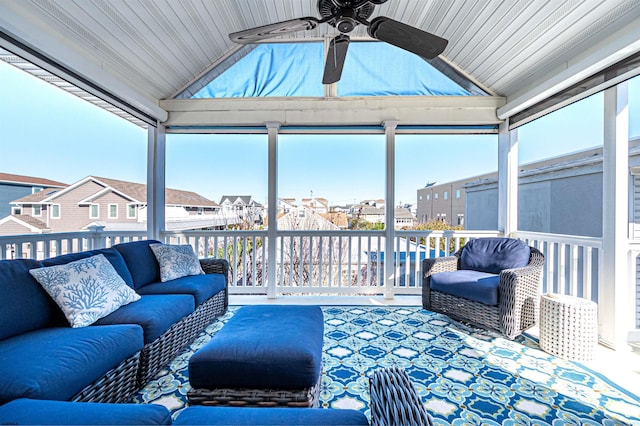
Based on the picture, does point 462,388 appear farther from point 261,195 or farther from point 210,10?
point 210,10

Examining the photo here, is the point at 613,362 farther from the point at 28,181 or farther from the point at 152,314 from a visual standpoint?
the point at 28,181

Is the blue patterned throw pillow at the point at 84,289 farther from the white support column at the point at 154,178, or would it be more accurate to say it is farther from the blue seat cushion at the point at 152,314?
the white support column at the point at 154,178

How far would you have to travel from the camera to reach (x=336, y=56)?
2330 millimetres

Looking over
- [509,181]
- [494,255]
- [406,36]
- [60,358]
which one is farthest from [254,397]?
[509,181]

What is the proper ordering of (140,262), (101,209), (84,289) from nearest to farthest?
1. (84,289)
2. (140,262)
3. (101,209)

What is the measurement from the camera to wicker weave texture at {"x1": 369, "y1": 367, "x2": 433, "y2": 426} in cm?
77

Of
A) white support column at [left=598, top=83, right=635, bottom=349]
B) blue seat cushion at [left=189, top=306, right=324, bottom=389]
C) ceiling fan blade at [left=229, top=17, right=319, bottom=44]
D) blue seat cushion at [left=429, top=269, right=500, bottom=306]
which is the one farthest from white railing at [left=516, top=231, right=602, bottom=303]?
ceiling fan blade at [left=229, top=17, right=319, bottom=44]

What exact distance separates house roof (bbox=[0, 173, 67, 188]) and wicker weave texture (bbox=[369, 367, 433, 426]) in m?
3.56

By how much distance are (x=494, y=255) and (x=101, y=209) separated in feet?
15.3

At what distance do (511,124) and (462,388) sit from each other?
3316 millimetres

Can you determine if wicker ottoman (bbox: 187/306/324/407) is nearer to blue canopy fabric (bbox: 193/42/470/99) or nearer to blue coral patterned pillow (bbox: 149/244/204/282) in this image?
blue coral patterned pillow (bbox: 149/244/204/282)

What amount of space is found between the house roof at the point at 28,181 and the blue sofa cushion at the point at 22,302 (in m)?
1.45

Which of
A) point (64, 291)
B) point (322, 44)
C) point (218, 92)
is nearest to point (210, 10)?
point (218, 92)

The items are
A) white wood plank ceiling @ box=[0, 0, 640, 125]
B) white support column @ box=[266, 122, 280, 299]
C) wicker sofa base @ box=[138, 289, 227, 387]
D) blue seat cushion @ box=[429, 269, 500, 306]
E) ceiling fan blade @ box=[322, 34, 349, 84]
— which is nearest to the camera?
wicker sofa base @ box=[138, 289, 227, 387]
